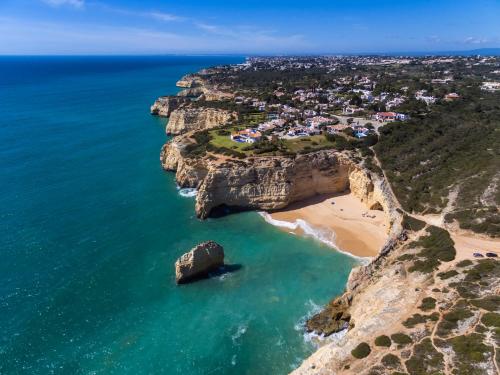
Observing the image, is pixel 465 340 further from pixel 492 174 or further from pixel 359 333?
pixel 492 174

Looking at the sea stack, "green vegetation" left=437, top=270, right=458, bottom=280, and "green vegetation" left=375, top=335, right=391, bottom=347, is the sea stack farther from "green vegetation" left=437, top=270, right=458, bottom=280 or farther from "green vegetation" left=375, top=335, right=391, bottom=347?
"green vegetation" left=437, top=270, right=458, bottom=280

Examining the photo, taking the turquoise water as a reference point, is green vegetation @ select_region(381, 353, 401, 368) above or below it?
above

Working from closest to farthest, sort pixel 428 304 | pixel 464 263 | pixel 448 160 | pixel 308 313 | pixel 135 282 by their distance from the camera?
pixel 428 304
pixel 464 263
pixel 308 313
pixel 135 282
pixel 448 160

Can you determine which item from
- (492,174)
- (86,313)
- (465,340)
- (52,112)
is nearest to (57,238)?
(86,313)

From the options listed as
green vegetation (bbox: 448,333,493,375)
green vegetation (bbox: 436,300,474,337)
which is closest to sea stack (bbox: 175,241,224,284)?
green vegetation (bbox: 436,300,474,337)

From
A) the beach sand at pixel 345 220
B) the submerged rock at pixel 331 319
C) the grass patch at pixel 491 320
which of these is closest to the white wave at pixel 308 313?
the submerged rock at pixel 331 319

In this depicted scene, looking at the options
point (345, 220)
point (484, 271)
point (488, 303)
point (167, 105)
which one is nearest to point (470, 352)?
point (488, 303)

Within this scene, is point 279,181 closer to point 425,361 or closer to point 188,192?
point 188,192

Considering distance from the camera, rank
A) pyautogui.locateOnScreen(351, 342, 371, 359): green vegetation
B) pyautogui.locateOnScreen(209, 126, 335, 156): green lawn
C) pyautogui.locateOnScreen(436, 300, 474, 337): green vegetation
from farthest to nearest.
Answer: pyautogui.locateOnScreen(209, 126, 335, 156): green lawn → pyautogui.locateOnScreen(436, 300, 474, 337): green vegetation → pyautogui.locateOnScreen(351, 342, 371, 359): green vegetation
